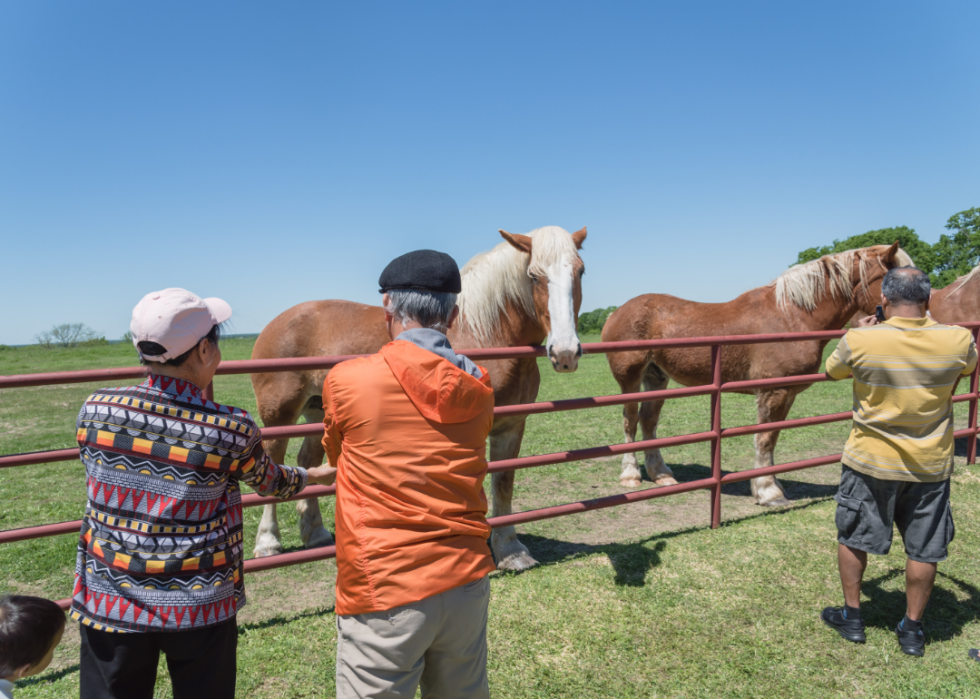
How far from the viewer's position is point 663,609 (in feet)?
10.5

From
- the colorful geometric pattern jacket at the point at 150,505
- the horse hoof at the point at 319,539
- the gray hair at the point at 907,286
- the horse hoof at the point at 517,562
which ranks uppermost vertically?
the gray hair at the point at 907,286

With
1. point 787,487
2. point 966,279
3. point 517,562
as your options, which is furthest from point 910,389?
point 966,279

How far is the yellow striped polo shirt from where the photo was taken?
8.87 ft

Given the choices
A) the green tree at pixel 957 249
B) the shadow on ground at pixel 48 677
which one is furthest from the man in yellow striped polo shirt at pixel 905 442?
the green tree at pixel 957 249

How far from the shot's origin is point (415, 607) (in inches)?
56.5

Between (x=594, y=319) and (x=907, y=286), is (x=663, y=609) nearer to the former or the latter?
(x=907, y=286)

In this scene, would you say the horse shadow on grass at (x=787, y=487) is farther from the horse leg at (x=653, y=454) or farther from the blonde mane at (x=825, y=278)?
the blonde mane at (x=825, y=278)

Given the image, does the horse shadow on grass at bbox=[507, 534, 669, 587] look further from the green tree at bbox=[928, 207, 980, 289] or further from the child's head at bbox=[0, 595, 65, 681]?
the green tree at bbox=[928, 207, 980, 289]

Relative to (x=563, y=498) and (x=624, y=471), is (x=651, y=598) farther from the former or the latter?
(x=624, y=471)

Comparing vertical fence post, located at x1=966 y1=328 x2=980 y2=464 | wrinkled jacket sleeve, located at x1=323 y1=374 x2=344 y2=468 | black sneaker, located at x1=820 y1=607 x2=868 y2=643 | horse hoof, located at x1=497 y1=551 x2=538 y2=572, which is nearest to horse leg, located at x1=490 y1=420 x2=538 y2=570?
horse hoof, located at x1=497 y1=551 x2=538 y2=572

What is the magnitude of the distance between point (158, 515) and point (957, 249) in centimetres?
5962

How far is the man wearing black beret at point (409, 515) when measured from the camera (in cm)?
144

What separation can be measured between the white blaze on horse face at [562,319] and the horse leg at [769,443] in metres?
2.93

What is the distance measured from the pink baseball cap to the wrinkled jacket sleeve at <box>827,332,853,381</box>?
2779mm
